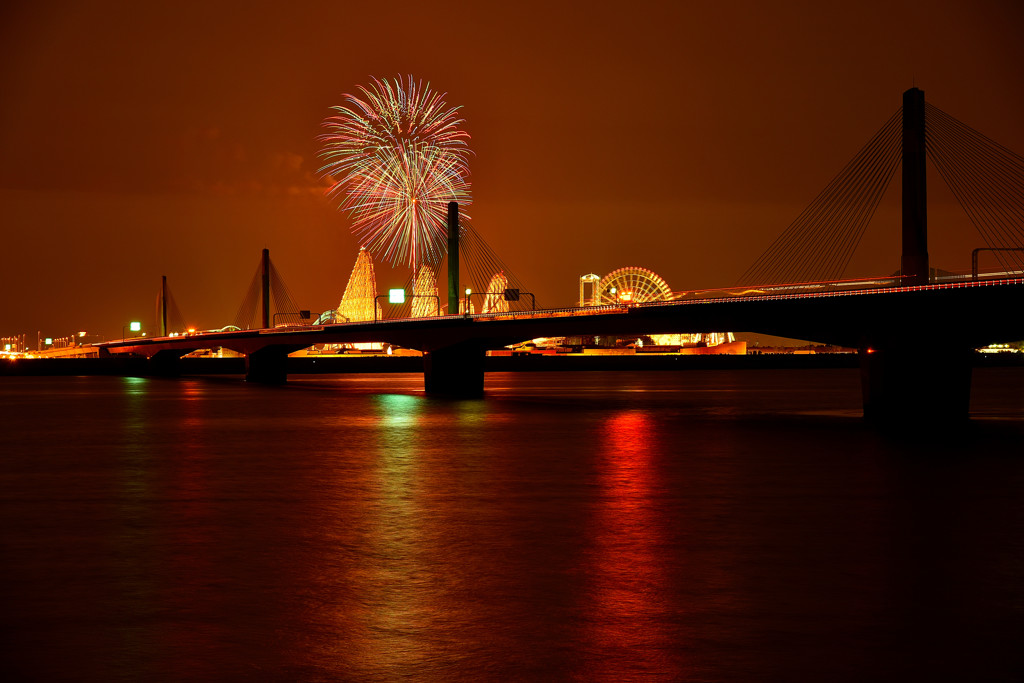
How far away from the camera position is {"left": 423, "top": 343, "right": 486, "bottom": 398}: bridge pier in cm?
8194

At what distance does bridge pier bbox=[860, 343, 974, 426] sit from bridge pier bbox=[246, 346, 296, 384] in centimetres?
8059

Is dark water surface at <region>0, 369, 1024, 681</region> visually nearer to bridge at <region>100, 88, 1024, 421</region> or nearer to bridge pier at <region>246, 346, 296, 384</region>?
bridge at <region>100, 88, 1024, 421</region>

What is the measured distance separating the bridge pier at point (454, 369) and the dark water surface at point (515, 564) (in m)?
48.0

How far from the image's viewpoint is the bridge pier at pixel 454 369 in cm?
8194

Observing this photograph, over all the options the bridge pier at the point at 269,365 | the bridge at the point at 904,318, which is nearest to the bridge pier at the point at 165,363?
the bridge pier at the point at 269,365

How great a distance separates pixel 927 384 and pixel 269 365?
8450 cm

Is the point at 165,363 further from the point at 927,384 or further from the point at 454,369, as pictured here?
the point at 927,384

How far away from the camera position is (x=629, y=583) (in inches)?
512

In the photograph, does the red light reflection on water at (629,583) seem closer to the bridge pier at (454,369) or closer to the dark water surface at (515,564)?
the dark water surface at (515,564)

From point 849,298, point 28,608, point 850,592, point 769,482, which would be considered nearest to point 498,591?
point 850,592

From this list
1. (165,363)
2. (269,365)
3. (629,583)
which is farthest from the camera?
(165,363)

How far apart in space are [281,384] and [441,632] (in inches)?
4112

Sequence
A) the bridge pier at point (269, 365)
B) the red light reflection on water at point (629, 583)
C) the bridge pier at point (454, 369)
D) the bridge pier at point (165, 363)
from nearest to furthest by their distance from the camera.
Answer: the red light reflection on water at point (629, 583) < the bridge pier at point (454, 369) < the bridge pier at point (269, 365) < the bridge pier at point (165, 363)

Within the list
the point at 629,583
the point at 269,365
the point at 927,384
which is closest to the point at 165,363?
the point at 269,365
